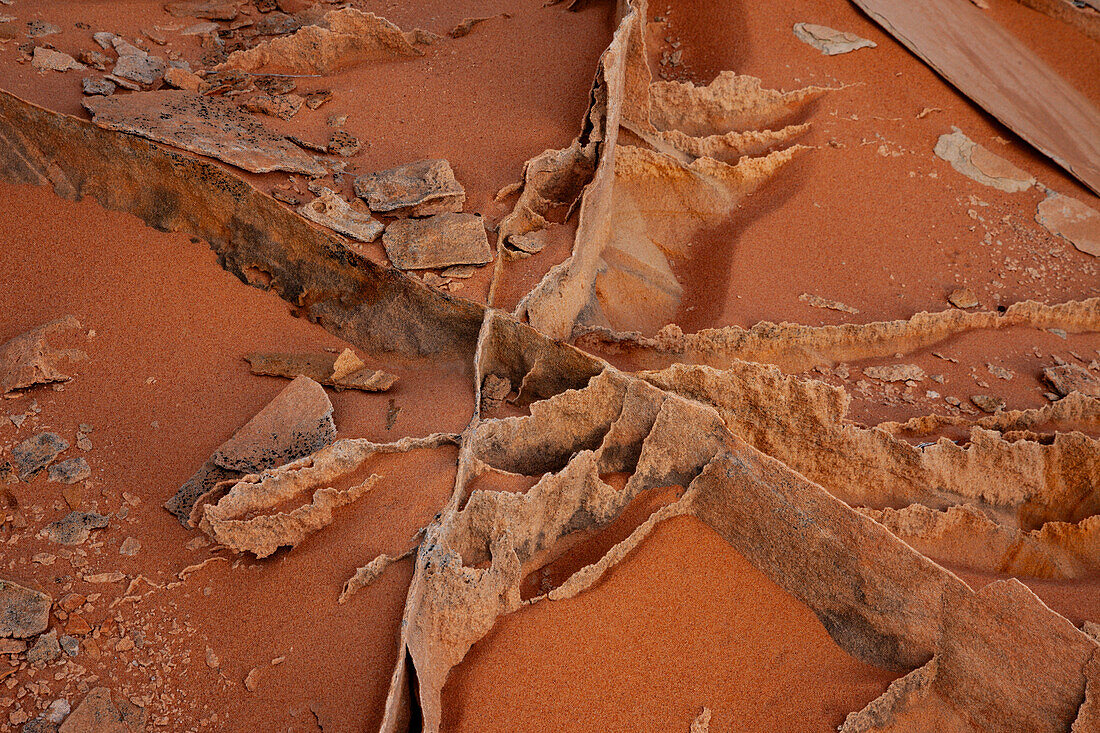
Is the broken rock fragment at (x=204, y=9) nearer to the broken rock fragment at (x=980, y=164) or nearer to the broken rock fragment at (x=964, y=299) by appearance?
the broken rock fragment at (x=980, y=164)

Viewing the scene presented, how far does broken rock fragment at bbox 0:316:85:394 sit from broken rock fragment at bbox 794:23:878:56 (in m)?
5.44

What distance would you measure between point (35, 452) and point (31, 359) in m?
0.48

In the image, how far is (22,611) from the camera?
9.52 ft

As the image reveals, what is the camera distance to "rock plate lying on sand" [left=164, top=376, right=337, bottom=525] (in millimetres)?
3352

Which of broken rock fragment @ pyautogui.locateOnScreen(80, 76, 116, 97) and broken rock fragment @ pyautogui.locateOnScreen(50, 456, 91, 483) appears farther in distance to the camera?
broken rock fragment @ pyautogui.locateOnScreen(80, 76, 116, 97)

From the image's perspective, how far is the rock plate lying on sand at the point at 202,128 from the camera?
4.23 metres

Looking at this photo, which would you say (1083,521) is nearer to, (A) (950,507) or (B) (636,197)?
(A) (950,507)

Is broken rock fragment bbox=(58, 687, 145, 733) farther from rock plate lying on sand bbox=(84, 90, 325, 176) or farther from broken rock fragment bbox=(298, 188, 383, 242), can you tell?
rock plate lying on sand bbox=(84, 90, 325, 176)

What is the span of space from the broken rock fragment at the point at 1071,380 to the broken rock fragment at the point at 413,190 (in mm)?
3269

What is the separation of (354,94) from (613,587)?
359 centimetres

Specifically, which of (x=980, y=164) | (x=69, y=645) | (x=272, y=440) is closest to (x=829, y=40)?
(x=980, y=164)

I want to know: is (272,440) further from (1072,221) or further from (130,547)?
(1072,221)

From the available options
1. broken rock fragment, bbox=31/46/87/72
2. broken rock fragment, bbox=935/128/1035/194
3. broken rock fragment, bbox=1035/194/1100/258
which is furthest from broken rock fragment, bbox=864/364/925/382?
broken rock fragment, bbox=31/46/87/72

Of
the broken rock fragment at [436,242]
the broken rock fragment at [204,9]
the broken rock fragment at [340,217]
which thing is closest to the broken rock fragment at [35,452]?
the broken rock fragment at [340,217]
